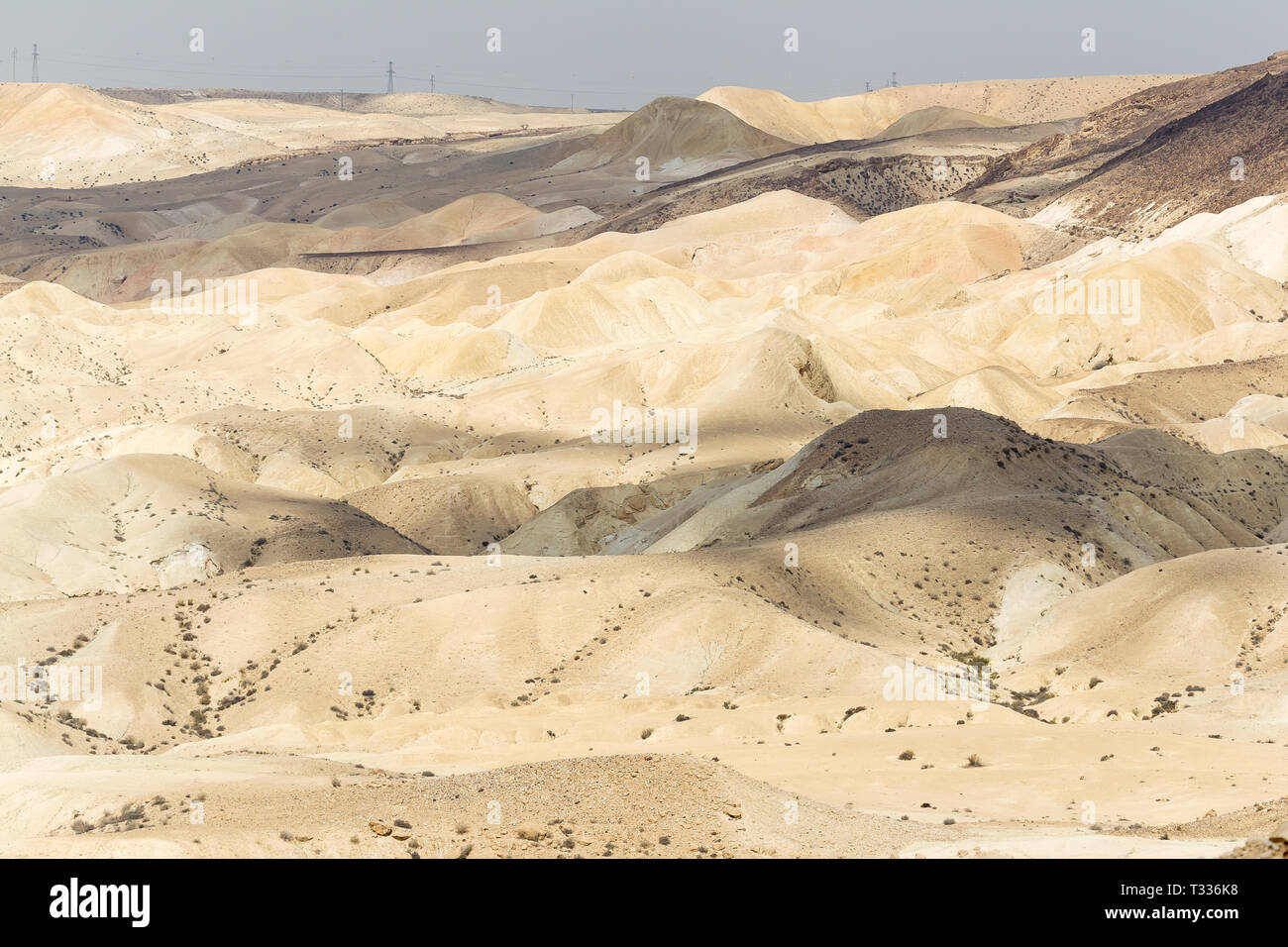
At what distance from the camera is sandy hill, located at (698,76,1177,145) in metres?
178

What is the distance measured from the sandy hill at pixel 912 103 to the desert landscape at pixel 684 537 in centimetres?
6826

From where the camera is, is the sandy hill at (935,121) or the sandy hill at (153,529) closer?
the sandy hill at (153,529)

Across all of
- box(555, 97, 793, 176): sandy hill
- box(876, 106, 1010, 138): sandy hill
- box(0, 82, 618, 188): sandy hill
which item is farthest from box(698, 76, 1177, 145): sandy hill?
box(0, 82, 618, 188): sandy hill

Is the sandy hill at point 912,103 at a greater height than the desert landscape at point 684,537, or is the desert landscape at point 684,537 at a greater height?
the sandy hill at point 912,103

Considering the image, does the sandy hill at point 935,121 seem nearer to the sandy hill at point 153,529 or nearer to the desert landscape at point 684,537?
the desert landscape at point 684,537

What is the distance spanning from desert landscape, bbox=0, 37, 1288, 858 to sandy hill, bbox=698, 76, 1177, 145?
6826 cm

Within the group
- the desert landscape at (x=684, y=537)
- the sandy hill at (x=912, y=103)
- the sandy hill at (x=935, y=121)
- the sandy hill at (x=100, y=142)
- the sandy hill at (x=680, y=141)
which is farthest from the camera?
the sandy hill at (x=912, y=103)

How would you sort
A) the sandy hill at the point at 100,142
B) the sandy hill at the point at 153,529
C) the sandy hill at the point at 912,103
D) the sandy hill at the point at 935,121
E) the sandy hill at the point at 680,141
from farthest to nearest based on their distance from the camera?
the sandy hill at the point at 912,103 → the sandy hill at the point at 100,142 → the sandy hill at the point at 935,121 → the sandy hill at the point at 680,141 → the sandy hill at the point at 153,529

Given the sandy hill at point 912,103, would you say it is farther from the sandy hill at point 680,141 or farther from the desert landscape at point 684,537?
the desert landscape at point 684,537

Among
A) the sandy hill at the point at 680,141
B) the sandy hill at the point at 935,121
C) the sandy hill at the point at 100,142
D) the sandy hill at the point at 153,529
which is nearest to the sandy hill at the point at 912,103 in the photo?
the sandy hill at the point at 935,121

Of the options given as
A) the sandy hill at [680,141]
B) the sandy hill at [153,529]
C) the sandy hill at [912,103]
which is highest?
the sandy hill at [912,103]

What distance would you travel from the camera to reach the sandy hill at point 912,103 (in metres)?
178
